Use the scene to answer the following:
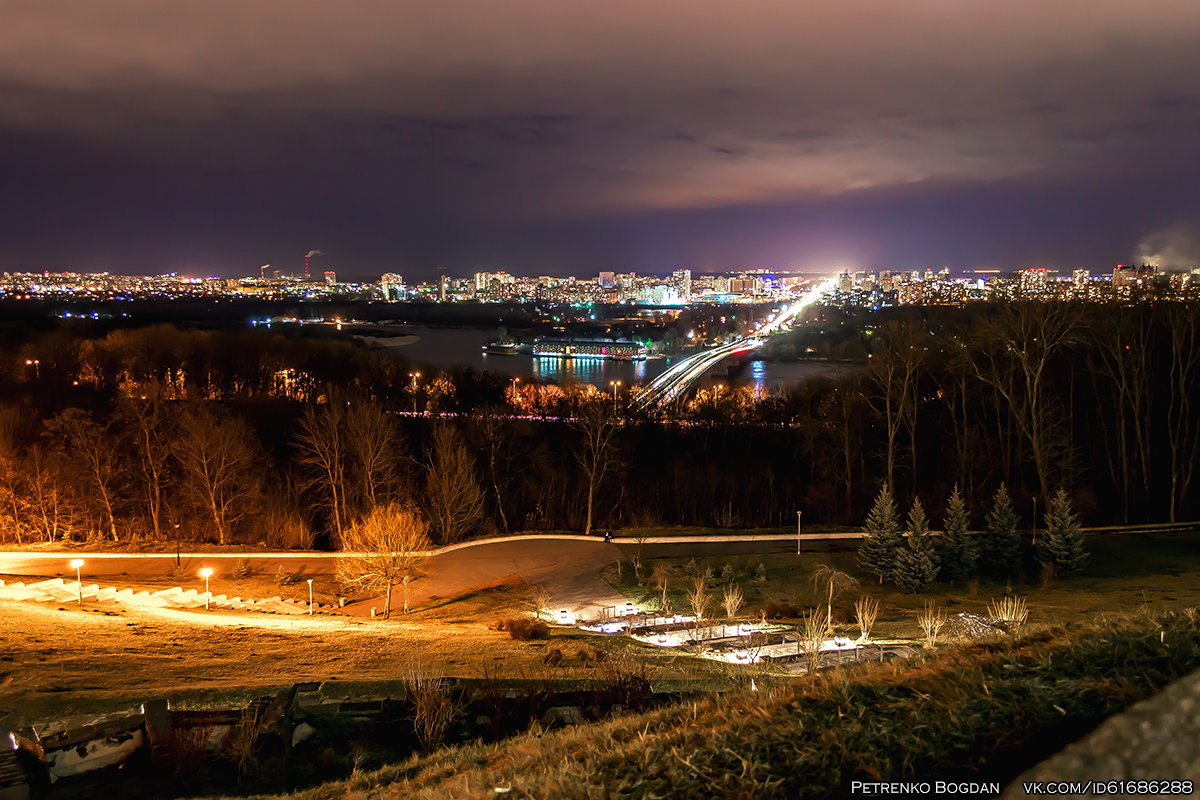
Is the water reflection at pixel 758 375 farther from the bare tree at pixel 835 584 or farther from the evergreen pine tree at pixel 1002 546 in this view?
the bare tree at pixel 835 584

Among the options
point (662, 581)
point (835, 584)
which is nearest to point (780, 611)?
point (835, 584)

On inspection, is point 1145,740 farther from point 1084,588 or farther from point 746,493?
point 746,493

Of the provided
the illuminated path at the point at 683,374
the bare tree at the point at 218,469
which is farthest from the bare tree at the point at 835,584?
the illuminated path at the point at 683,374

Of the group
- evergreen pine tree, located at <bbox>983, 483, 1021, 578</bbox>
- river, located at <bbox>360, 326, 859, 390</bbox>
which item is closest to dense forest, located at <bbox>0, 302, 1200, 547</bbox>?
evergreen pine tree, located at <bbox>983, 483, 1021, 578</bbox>

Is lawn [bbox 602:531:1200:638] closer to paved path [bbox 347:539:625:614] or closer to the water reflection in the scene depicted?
paved path [bbox 347:539:625:614]

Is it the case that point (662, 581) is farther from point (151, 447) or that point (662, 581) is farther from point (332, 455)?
point (151, 447)

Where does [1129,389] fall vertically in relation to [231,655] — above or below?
above
